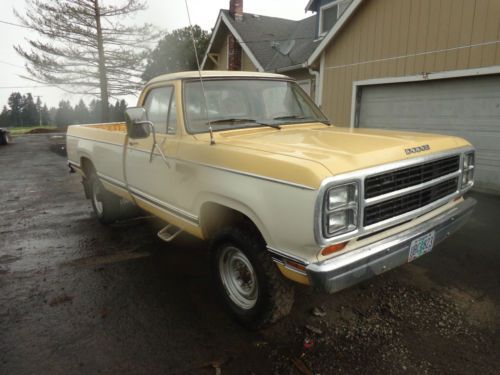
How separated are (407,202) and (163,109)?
2.48m

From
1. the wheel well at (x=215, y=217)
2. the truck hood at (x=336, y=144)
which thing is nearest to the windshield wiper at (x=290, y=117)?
the truck hood at (x=336, y=144)

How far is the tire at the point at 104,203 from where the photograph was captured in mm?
5461

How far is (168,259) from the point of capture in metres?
4.34

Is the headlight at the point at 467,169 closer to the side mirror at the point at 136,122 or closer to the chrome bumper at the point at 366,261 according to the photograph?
the chrome bumper at the point at 366,261

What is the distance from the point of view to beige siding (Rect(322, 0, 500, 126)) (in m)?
6.62

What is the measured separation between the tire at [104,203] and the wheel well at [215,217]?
107 inches

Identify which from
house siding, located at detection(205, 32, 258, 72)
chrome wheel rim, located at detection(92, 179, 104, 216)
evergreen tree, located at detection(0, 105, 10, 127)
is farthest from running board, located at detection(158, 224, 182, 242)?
evergreen tree, located at detection(0, 105, 10, 127)

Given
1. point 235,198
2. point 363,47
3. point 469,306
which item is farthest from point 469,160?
point 363,47

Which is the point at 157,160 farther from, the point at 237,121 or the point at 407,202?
the point at 407,202

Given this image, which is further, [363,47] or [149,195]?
[363,47]

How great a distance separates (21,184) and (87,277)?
675 centimetres

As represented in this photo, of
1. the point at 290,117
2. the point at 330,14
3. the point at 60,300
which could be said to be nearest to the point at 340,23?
the point at 330,14

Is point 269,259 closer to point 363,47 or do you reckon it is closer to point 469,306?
point 469,306

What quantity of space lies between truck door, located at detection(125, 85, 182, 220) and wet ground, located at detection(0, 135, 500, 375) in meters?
0.81
